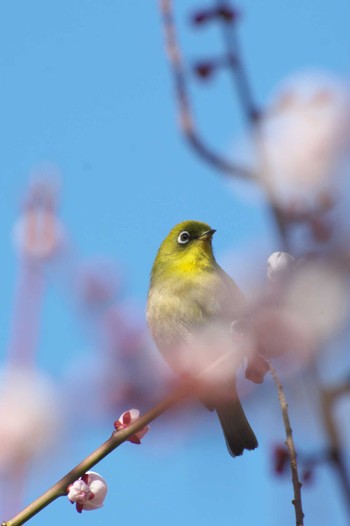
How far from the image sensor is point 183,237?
4.45 m

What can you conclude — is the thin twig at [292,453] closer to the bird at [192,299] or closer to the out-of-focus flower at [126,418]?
the out-of-focus flower at [126,418]

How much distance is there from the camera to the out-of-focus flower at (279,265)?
113 cm

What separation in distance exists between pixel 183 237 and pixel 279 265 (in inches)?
129

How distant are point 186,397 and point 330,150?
0.63m

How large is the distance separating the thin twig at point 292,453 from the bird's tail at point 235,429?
2.35 metres

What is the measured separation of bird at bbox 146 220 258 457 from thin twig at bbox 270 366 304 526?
2221 mm

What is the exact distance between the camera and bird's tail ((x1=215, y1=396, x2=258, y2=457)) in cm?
377

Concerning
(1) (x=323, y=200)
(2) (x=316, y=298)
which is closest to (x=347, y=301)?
(2) (x=316, y=298)

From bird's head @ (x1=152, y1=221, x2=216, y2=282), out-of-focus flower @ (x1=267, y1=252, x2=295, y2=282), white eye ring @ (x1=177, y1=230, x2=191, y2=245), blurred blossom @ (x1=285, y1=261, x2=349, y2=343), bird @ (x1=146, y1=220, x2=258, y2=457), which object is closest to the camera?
blurred blossom @ (x1=285, y1=261, x2=349, y2=343)

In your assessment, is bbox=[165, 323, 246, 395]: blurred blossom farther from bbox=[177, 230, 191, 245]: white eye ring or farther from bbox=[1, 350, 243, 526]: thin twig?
bbox=[177, 230, 191, 245]: white eye ring

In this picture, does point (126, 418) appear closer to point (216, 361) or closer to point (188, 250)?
point (216, 361)

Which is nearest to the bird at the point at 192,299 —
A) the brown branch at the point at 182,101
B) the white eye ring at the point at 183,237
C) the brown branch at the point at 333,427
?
the white eye ring at the point at 183,237

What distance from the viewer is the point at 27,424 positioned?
1378 millimetres

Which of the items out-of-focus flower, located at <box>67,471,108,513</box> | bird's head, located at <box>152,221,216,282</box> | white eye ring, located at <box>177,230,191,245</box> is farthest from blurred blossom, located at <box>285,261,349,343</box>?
white eye ring, located at <box>177,230,191,245</box>
